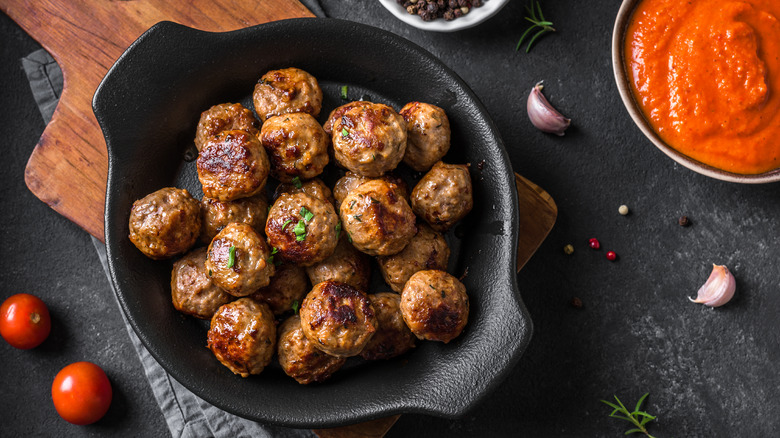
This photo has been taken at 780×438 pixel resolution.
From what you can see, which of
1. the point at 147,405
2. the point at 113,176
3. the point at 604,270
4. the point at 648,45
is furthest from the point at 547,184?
the point at 147,405

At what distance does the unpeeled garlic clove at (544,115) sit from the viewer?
4109mm

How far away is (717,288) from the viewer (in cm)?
405

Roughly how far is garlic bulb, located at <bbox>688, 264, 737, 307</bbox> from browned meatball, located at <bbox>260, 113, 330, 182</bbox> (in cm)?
281

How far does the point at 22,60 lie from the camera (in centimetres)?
450

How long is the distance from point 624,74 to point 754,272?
1762 millimetres

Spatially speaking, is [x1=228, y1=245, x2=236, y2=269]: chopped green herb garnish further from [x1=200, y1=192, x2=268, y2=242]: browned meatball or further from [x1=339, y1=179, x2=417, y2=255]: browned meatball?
[x1=339, y1=179, x2=417, y2=255]: browned meatball

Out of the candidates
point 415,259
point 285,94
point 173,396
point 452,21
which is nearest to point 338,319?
point 415,259

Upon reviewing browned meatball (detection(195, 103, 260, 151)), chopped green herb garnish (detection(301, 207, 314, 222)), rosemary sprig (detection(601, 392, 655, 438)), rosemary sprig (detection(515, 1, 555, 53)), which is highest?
rosemary sprig (detection(515, 1, 555, 53))

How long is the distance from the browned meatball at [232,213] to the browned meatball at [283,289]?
0.31 metres

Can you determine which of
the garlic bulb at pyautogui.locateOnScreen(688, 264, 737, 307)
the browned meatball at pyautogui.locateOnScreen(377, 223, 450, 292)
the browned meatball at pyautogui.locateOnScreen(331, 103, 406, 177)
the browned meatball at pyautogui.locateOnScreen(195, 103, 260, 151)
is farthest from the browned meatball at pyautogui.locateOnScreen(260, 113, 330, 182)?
the garlic bulb at pyautogui.locateOnScreen(688, 264, 737, 307)

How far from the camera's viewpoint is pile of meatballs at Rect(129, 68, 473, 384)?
3.30 meters

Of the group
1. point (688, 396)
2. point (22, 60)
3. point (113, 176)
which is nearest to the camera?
point (113, 176)

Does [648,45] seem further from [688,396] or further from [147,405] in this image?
[147,405]

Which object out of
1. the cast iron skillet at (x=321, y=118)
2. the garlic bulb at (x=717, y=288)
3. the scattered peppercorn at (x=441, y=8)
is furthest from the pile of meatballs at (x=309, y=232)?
the garlic bulb at (x=717, y=288)
